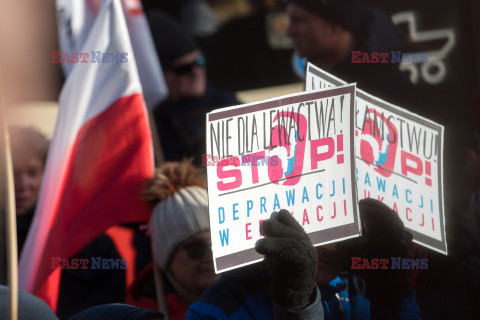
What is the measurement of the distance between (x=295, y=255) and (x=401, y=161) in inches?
33.8

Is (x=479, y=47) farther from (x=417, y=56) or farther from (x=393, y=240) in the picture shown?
(x=393, y=240)

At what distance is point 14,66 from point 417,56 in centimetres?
314

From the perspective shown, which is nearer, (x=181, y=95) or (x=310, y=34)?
(x=310, y=34)

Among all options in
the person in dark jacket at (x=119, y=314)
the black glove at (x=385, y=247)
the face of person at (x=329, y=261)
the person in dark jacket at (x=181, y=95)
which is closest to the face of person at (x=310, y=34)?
the black glove at (x=385, y=247)

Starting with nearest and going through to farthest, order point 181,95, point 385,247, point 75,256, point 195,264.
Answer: point 385,247, point 195,264, point 75,256, point 181,95

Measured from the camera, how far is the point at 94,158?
3.44m

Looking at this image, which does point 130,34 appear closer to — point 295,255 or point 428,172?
point 428,172

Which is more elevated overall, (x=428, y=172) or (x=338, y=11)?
(x=338, y=11)

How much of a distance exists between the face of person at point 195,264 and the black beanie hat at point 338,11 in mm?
948

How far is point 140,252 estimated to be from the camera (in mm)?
3461

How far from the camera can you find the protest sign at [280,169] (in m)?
2.17

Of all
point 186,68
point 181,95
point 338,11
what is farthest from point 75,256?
point 186,68

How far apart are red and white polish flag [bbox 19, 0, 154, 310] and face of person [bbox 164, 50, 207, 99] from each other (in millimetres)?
1177

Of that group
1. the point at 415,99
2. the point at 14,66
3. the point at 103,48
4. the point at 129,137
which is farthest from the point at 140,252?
the point at 14,66
